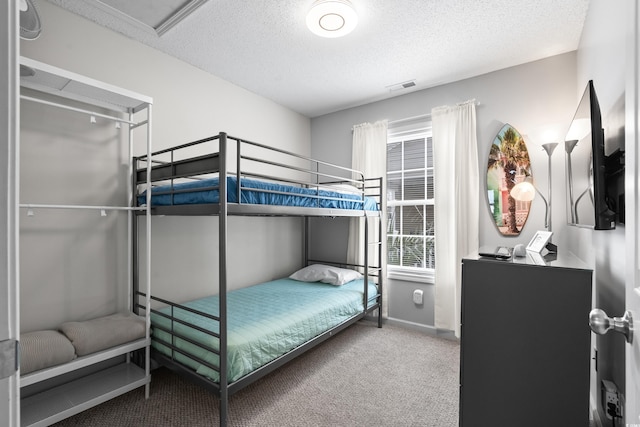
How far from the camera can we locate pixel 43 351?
1.66 m

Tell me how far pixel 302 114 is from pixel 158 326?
Result: 306 centimetres

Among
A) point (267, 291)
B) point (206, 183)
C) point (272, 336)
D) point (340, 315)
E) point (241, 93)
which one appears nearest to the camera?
point (206, 183)

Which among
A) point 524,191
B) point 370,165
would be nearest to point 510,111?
point 524,191

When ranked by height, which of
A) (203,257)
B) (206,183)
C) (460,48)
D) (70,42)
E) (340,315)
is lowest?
(340,315)

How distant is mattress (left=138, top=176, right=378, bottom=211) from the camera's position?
6.25 feet

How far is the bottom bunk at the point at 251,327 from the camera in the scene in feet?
6.16

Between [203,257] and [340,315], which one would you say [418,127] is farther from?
[203,257]

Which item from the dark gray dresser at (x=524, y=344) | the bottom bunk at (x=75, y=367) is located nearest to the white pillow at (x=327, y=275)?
the bottom bunk at (x=75, y=367)

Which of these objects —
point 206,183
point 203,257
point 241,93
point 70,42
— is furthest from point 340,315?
point 70,42

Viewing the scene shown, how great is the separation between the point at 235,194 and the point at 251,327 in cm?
93

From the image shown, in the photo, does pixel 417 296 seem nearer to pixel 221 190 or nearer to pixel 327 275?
pixel 327 275

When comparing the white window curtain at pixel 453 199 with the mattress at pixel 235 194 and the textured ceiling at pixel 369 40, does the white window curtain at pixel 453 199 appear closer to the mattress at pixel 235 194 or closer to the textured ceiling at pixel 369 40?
the textured ceiling at pixel 369 40
